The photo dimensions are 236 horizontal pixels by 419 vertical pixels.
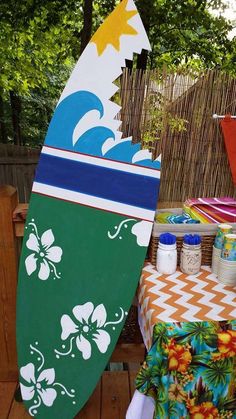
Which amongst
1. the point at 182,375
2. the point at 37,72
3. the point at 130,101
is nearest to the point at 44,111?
the point at 37,72

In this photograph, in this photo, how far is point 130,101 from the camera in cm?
180

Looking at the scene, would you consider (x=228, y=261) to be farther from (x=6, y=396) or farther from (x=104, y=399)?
(x=6, y=396)

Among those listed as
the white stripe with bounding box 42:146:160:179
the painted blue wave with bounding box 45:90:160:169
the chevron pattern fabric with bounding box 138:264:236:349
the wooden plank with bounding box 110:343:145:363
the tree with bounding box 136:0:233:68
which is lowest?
the wooden plank with bounding box 110:343:145:363

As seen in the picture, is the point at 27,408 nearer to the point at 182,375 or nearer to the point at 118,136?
the point at 182,375

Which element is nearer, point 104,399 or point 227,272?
point 227,272

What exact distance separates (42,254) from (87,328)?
414 millimetres

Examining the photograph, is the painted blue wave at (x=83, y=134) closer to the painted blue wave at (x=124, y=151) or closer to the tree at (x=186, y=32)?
the painted blue wave at (x=124, y=151)

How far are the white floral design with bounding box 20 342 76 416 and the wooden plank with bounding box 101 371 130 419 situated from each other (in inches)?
12.2

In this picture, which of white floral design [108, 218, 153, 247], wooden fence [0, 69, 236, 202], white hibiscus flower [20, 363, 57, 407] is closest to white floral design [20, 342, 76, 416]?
white hibiscus flower [20, 363, 57, 407]

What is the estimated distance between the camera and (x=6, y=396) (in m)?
2.03

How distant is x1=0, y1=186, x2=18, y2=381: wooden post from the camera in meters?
1.85

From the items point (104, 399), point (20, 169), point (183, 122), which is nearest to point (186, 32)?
point (20, 169)

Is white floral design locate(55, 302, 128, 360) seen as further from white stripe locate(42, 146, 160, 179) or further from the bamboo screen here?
the bamboo screen

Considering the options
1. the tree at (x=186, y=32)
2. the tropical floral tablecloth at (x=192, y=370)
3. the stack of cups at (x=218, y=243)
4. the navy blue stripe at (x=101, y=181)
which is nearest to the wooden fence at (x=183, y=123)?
the navy blue stripe at (x=101, y=181)
